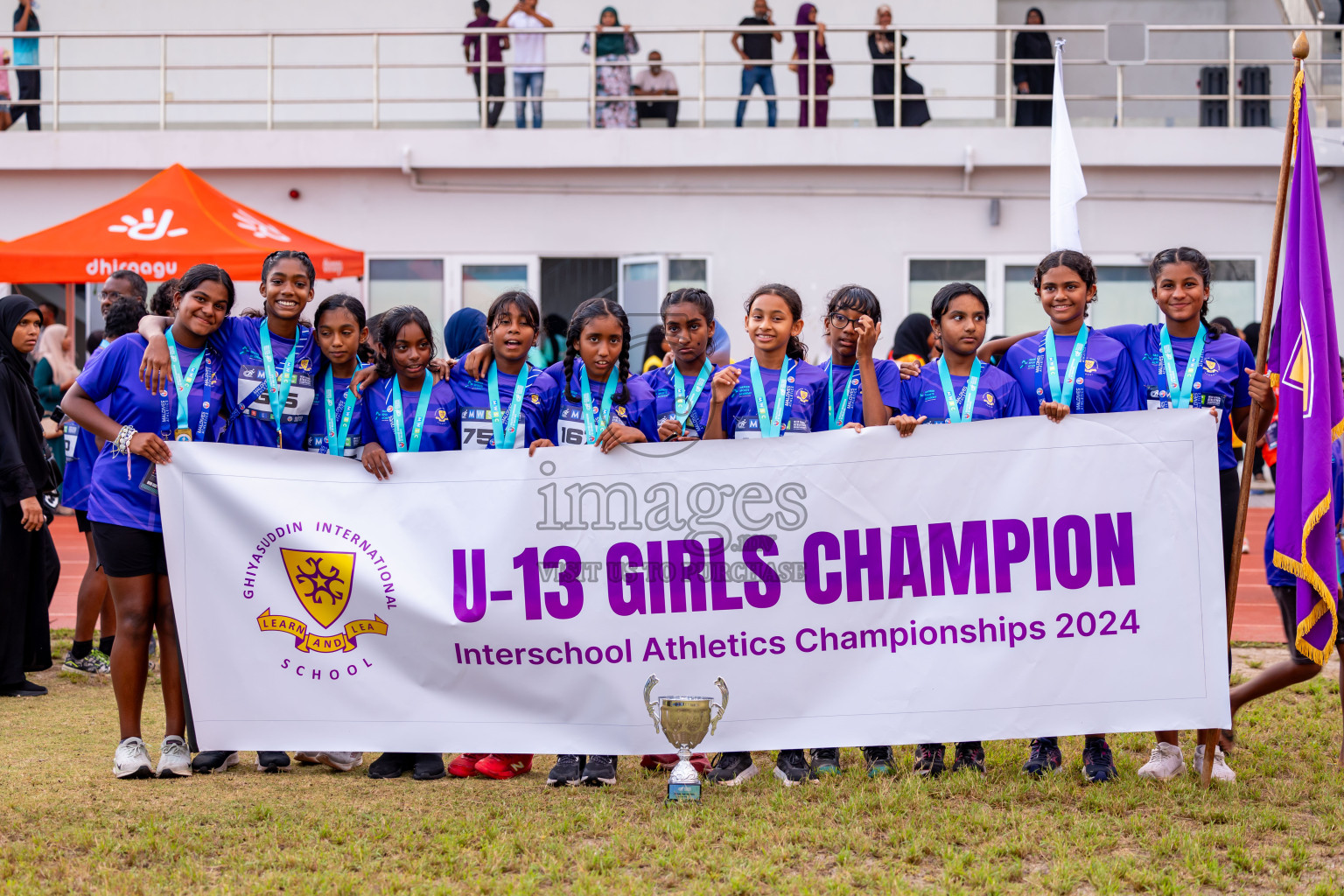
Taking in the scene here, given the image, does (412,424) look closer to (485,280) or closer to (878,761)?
(878,761)

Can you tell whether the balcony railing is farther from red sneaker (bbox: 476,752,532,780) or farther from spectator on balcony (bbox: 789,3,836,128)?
red sneaker (bbox: 476,752,532,780)

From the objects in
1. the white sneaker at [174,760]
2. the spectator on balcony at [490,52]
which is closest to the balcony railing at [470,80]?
the spectator on balcony at [490,52]

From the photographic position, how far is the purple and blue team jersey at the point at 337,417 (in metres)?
5.20

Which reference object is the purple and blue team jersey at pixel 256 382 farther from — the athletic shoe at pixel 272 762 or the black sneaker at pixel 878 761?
the black sneaker at pixel 878 761

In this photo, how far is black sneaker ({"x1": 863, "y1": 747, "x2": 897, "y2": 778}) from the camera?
4.89 metres

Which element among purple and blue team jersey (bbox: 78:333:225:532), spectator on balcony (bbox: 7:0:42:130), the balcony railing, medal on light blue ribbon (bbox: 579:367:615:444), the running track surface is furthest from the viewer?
the balcony railing

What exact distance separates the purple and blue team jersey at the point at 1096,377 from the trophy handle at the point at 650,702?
5.82ft

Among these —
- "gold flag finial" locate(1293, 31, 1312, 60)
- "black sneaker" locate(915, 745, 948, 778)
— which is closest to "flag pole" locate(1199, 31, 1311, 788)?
"gold flag finial" locate(1293, 31, 1312, 60)

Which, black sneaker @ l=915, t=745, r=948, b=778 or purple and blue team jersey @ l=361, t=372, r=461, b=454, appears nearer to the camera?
black sneaker @ l=915, t=745, r=948, b=778

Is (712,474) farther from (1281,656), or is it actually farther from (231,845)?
(1281,656)

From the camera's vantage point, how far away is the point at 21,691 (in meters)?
6.81

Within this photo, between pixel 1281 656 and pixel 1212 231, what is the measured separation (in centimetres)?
988

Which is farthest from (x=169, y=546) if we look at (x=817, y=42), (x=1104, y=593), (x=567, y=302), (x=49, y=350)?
(x=817, y=42)

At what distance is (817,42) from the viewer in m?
16.8
